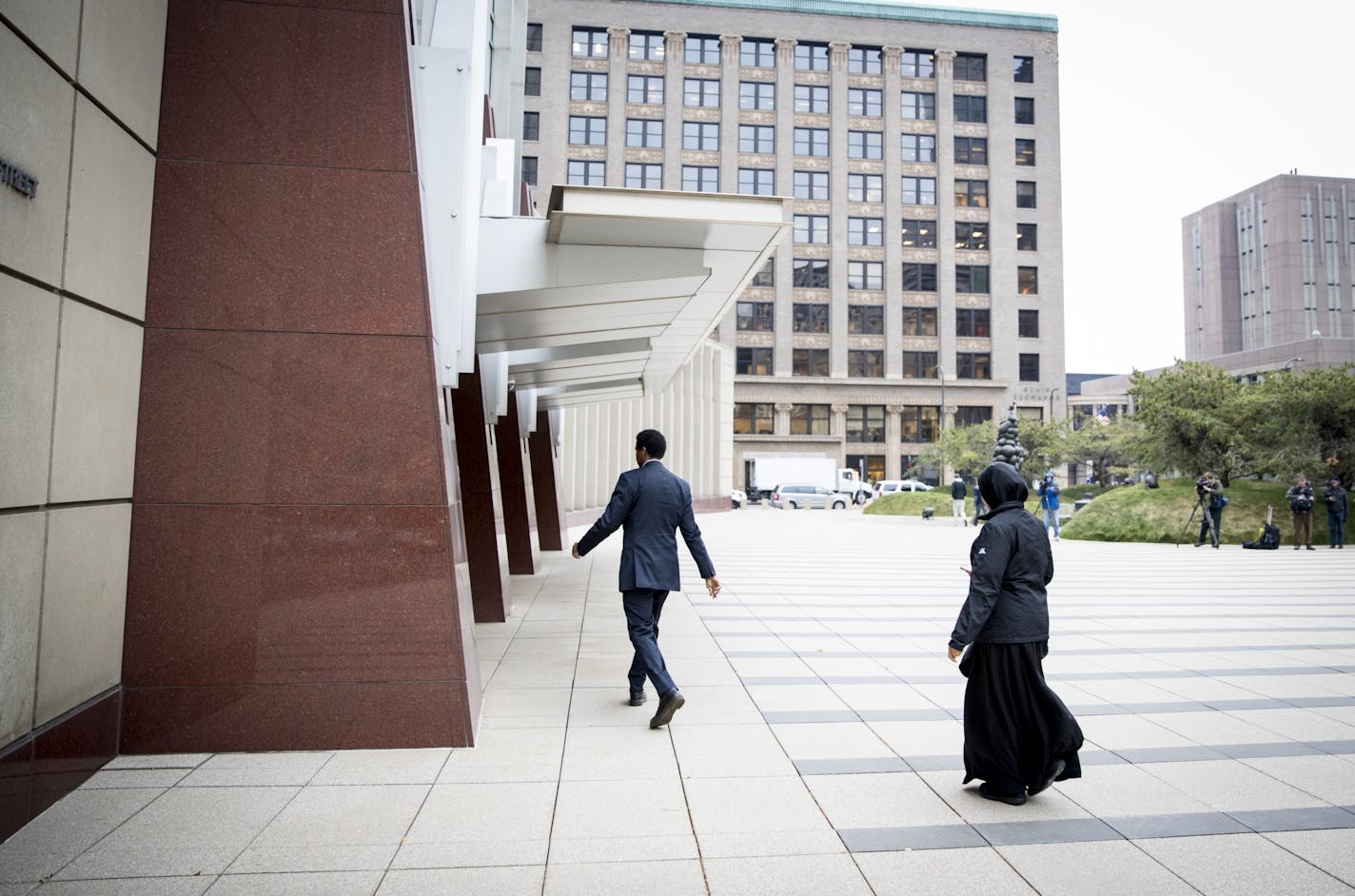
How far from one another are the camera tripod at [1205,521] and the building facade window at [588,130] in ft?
146

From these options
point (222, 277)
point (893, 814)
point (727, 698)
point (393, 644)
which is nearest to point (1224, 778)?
point (893, 814)

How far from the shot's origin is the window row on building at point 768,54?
56375 mm

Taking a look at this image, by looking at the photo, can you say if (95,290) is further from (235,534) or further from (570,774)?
(570,774)

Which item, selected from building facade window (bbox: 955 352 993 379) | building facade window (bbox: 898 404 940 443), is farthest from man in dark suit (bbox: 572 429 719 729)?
building facade window (bbox: 955 352 993 379)

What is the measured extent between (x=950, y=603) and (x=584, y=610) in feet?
16.1

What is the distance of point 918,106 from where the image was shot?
58.9 meters

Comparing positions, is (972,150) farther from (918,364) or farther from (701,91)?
(701,91)

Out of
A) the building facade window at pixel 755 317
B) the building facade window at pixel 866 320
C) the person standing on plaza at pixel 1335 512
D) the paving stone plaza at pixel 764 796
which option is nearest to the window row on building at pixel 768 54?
the building facade window at pixel 755 317

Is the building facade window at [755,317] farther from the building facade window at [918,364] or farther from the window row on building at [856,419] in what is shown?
the building facade window at [918,364]

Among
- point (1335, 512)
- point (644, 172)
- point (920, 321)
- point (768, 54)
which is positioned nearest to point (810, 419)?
point (920, 321)

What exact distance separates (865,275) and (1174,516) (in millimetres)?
38431

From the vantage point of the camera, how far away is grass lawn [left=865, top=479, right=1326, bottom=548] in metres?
21.8

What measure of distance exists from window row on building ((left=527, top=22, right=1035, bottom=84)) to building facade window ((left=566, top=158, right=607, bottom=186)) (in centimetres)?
746

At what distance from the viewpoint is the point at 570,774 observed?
15.0 feet
